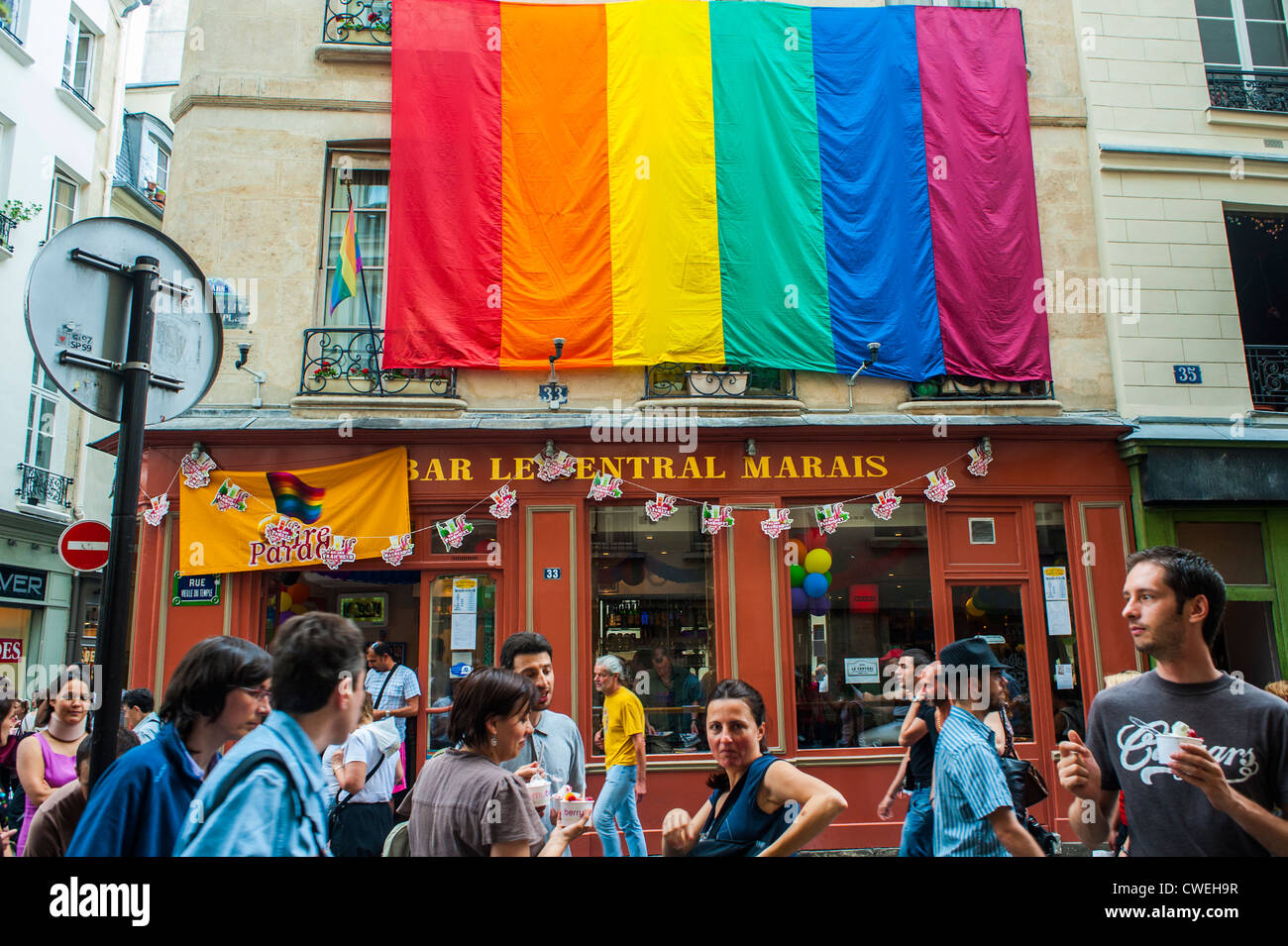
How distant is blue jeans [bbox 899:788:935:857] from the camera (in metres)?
5.45

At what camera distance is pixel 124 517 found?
283 centimetres

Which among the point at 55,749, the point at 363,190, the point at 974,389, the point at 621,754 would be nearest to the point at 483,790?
the point at 55,749

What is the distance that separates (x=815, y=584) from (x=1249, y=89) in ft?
28.1

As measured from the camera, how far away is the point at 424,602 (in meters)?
9.84

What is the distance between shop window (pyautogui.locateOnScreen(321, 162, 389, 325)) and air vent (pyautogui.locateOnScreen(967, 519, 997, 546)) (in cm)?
748

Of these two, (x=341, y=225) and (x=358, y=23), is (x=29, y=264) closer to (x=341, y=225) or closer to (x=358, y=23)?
(x=341, y=225)

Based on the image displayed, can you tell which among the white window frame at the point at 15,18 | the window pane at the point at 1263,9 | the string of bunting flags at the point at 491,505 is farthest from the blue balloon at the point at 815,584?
the white window frame at the point at 15,18

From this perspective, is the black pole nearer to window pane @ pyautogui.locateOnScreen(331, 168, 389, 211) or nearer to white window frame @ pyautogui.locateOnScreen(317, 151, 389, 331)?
white window frame @ pyautogui.locateOnScreen(317, 151, 389, 331)

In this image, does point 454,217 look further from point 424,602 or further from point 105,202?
point 105,202

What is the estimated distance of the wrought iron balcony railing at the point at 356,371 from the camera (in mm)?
10141

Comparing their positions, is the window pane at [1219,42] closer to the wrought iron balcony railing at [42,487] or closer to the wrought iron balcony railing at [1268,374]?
the wrought iron balcony railing at [1268,374]

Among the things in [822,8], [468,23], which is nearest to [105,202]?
[468,23]

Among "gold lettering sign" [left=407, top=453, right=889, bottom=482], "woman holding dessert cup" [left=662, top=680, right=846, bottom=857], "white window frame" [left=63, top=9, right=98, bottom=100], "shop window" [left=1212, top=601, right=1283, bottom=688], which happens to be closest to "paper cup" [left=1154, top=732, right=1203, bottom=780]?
"woman holding dessert cup" [left=662, top=680, right=846, bottom=857]

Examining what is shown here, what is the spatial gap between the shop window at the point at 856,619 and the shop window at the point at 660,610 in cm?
107
